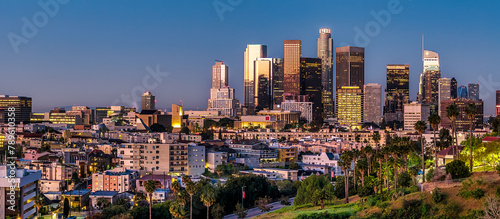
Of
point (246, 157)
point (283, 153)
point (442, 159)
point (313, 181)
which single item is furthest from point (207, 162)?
point (442, 159)

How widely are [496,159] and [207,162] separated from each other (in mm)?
44447

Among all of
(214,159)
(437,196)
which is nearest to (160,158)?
(214,159)

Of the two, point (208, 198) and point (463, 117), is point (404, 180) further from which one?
point (463, 117)

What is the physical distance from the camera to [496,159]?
42.9 meters

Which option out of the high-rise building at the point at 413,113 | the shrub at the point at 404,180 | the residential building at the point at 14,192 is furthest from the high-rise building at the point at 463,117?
the residential building at the point at 14,192

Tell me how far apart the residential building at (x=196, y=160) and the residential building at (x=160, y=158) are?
0.76 m

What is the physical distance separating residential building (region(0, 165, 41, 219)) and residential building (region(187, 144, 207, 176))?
115 ft

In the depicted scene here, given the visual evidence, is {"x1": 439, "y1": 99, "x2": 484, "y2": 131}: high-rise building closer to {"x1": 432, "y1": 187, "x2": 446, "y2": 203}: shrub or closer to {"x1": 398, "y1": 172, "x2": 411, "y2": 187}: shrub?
{"x1": 398, "y1": 172, "x2": 411, "y2": 187}: shrub

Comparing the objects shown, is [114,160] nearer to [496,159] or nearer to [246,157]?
[246,157]

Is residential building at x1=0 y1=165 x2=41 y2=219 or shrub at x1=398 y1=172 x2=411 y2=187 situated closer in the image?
residential building at x1=0 y1=165 x2=41 y2=219

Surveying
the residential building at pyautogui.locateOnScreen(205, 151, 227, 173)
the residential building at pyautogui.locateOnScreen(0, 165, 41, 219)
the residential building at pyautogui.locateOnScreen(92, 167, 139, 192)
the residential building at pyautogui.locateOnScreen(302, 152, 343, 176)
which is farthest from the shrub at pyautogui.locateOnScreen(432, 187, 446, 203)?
the residential building at pyautogui.locateOnScreen(302, 152, 343, 176)

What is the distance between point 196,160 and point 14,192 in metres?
38.6

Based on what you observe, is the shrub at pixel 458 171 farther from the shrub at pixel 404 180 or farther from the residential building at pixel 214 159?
the residential building at pixel 214 159

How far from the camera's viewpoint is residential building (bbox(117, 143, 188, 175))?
246 ft
